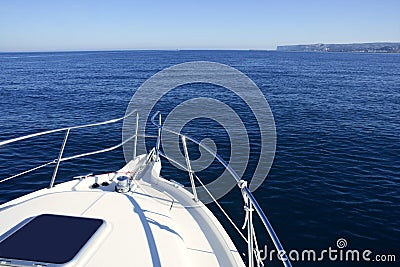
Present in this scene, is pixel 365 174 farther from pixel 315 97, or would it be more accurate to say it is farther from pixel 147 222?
pixel 315 97

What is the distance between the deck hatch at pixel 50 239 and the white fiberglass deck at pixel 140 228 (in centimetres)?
A: 13

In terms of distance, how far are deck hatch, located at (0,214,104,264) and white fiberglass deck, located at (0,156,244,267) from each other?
0.13 m

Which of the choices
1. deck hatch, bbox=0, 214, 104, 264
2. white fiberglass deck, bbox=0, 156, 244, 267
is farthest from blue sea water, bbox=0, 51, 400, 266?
deck hatch, bbox=0, 214, 104, 264

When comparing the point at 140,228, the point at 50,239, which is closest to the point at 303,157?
the point at 140,228

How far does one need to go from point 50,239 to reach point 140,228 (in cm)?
108

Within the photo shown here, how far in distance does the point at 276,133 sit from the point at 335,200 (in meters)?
8.88

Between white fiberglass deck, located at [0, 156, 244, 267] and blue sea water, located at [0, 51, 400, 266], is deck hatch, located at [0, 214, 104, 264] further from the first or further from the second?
blue sea water, located at [0, 51, 400, 266]

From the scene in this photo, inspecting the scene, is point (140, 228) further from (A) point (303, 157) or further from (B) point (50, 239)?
(A) point (303, 157)

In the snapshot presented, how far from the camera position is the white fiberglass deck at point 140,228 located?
3.49 m

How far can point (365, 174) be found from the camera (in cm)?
1424

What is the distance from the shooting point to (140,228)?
405 cm

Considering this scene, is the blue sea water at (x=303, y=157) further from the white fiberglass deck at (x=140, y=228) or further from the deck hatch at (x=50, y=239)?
the deck hatch at (x=50, y=239)

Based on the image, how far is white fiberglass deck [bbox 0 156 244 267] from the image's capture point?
11.5 feet

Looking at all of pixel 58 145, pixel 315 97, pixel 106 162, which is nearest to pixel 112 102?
pixel 58 145
